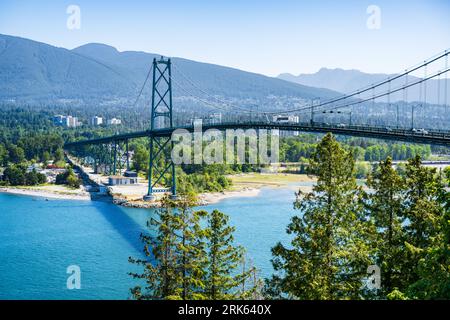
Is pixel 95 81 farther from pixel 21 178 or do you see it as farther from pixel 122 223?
pixel 122 223

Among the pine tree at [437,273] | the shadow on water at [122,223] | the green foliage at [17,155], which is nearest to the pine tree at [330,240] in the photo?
the pine tree at [437,273]

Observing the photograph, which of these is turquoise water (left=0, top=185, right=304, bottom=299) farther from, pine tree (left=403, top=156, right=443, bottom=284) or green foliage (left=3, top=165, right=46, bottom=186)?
pine tree (left=403, top=156, right=443, bottom=284)

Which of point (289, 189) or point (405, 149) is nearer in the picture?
point (289, 189)

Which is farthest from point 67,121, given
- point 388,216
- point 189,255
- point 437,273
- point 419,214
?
point 437,273

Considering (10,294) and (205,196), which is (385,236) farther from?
(205,196)

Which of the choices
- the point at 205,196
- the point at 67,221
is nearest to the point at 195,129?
the point at 205,196

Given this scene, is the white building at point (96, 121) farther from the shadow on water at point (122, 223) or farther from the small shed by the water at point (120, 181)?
the shadow on water at point (122, 223)
